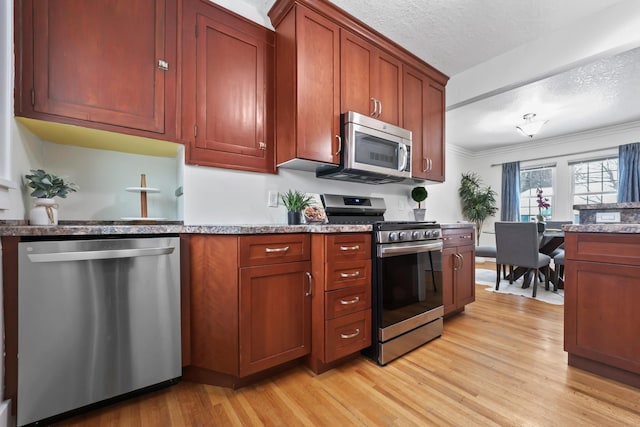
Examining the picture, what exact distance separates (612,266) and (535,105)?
3542 mm

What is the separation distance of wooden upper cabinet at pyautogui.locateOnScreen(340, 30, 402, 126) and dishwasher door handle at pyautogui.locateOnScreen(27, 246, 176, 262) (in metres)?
1.64

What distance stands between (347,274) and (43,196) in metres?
1.67

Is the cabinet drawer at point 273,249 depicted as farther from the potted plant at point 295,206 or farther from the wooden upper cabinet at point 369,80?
the wooden upper cabinet at point 369,80

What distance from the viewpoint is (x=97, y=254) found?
4.00ft

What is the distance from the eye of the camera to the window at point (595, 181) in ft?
16.5

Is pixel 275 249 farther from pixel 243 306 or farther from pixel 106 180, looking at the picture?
pixel 106 180

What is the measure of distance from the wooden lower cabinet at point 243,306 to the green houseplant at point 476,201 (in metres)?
6.10

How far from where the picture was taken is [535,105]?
4027 millimetres

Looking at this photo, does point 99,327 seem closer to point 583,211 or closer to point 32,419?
point 32,419

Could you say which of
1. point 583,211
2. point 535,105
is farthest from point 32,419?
point 535,105

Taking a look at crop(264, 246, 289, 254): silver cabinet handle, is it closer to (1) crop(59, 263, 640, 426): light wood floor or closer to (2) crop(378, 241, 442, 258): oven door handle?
(2) crop(378, 241, 442, 258): oven door handle

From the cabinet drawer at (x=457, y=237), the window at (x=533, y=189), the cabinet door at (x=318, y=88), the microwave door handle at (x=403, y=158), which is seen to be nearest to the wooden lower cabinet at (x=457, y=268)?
the cabinet drawer at (x=457, y=237)

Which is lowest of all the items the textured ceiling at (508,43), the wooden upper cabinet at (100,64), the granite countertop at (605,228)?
the granite countertop at (605,228)

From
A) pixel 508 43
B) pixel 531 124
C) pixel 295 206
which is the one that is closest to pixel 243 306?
pixel 295 206
